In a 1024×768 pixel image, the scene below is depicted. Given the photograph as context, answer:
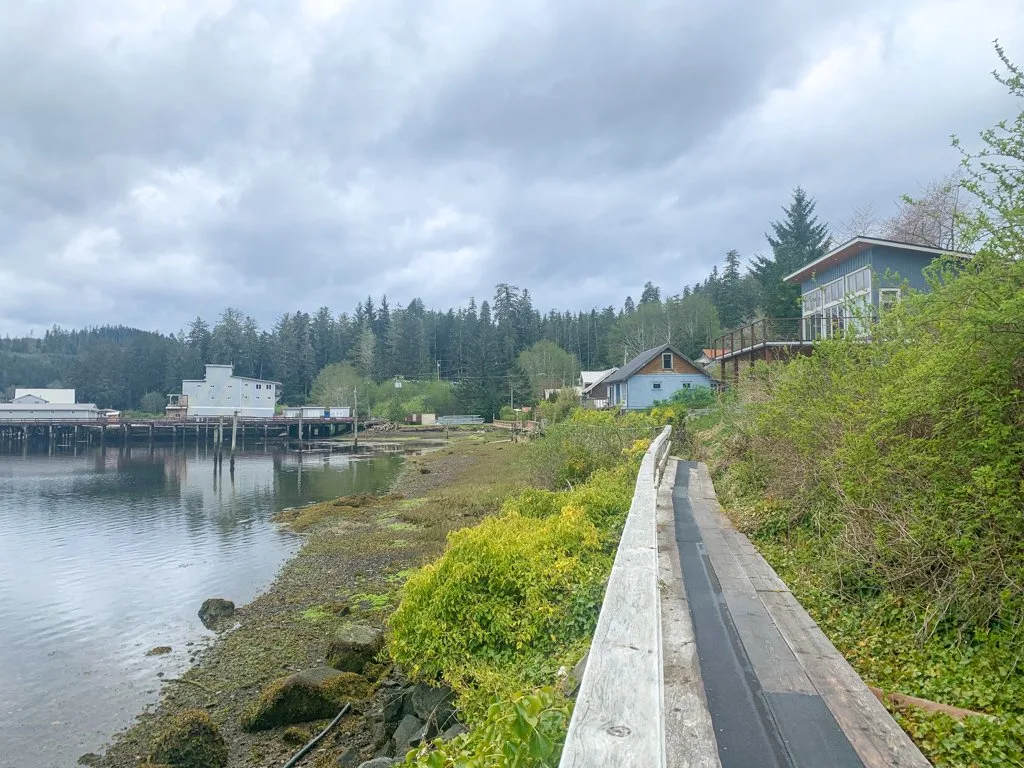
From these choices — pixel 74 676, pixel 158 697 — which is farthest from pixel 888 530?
pixel 74 676

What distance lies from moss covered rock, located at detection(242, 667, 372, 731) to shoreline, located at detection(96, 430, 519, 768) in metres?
0.13

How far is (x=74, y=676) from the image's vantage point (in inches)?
391

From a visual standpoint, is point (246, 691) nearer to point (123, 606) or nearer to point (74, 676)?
point (74, 676)

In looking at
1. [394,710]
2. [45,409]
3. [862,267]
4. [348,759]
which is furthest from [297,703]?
[45,409]

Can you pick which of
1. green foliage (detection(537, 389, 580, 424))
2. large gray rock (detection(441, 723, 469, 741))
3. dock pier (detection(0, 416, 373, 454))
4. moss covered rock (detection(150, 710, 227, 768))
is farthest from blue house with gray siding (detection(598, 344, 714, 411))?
large gray rock (detection(441, 723, 469, 741))

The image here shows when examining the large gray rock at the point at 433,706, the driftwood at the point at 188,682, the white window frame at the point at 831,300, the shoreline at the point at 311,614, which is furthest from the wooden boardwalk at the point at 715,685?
the white window frame at the point at 831,300

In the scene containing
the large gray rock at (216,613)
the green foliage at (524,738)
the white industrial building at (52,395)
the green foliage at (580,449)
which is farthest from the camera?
the white industrial building at (52,395)

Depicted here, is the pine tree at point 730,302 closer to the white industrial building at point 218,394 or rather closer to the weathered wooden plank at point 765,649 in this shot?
the white industrial building at point 218,394

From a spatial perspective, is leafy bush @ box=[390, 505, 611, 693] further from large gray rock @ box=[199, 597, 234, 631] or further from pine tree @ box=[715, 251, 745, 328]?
pine tree @ box=[715, 251, 745, 328]

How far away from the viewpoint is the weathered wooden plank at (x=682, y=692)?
111 inches

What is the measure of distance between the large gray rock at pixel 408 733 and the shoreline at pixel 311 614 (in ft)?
1.83

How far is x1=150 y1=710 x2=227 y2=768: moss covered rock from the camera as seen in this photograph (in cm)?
676

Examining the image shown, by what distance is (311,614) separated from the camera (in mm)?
11664

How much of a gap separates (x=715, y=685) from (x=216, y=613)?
11.3 m
